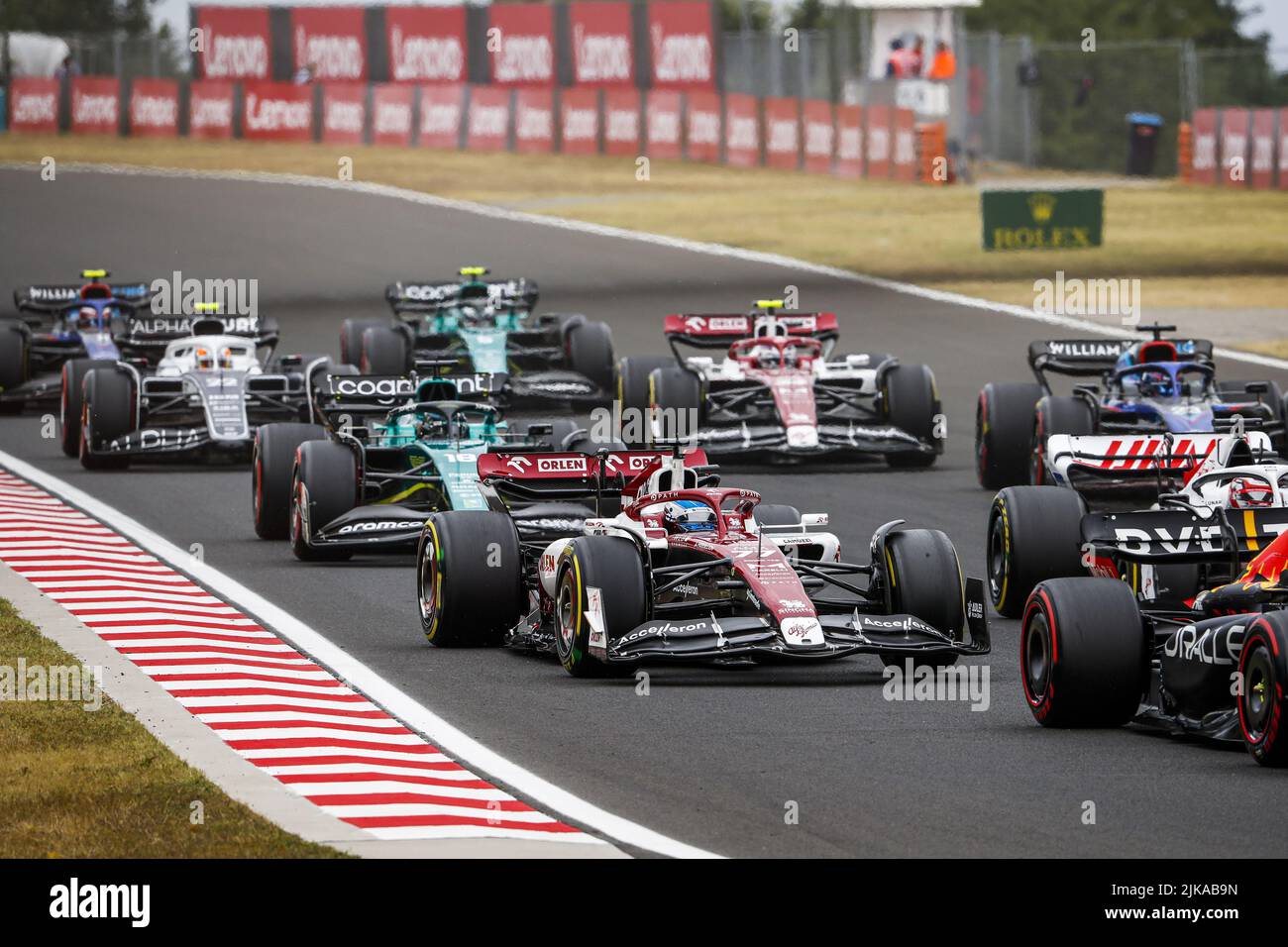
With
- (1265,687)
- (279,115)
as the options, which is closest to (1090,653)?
(1265,687)

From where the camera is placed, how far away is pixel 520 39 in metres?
63.6

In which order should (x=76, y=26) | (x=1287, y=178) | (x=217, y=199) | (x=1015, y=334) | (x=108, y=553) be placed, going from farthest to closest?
(x=76, y=26)
(x=1287, y=178)
(x=217, y=199)
(x=1015, y=334)
(x=108, y=553)

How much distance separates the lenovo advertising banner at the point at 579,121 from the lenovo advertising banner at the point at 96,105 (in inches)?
450

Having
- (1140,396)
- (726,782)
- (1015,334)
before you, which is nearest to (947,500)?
(1140,396)

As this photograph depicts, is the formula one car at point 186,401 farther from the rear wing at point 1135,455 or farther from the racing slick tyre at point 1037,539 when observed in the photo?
the racing slick tyre at point 1037,539

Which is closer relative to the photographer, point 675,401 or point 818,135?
point 675,401

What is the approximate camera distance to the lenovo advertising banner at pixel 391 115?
62125 millimetres

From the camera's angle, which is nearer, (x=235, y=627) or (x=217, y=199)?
(x=235, y=627)

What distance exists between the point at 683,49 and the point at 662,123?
2744 millimetres

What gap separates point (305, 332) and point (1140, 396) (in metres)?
18.5

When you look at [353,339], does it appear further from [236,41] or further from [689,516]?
[236,41]

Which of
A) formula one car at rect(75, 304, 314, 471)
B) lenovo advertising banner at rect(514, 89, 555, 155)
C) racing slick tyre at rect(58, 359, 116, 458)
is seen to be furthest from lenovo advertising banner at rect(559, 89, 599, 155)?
racing slick tyre at rect(58, 359, 116, 458)

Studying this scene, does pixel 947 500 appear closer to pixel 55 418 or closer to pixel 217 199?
pixel 55 418

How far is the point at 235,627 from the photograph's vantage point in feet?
52.9
